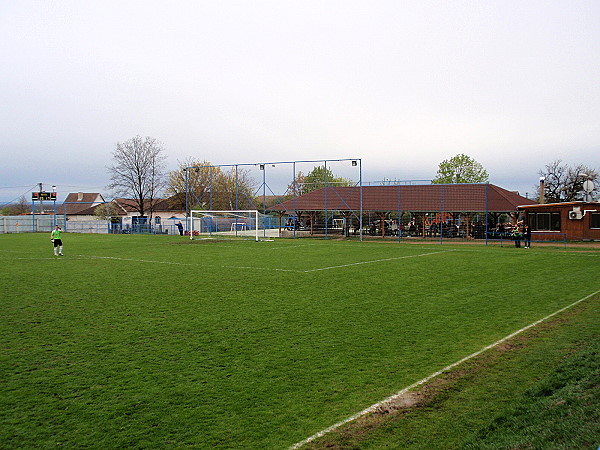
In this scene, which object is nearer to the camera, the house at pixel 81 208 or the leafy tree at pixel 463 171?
the leafy tree at pixel 463 171

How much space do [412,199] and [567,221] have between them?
40.4 ft

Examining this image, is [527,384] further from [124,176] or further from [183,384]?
[124,176]

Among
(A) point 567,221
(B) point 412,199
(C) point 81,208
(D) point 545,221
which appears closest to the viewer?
(A) point 567,221

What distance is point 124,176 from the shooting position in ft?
221

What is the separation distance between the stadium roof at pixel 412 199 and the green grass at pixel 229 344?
2404cm

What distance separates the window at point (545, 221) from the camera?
3697 centimetres

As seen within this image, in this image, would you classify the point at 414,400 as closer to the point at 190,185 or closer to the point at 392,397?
the point at 392,397

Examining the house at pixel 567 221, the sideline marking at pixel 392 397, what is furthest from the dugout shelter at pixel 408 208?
the sideline marking at pixel 392 397

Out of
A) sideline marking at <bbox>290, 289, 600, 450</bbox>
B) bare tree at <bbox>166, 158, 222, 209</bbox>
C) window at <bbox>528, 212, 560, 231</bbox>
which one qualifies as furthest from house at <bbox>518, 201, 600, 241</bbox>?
bare tree at <bbox>166, 158, 222, 209</bbox>

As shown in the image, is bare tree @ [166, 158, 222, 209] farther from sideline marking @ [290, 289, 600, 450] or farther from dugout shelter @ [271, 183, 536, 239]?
sideline marking @ [290, 289, 600, 450]

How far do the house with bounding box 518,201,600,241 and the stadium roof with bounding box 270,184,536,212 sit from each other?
7.57 ft

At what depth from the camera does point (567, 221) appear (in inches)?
1437

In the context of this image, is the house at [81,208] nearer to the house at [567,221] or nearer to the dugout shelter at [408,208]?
the dugout shelter at [408,208]

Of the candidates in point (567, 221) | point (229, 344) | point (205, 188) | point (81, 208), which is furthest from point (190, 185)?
point (229, 344)
